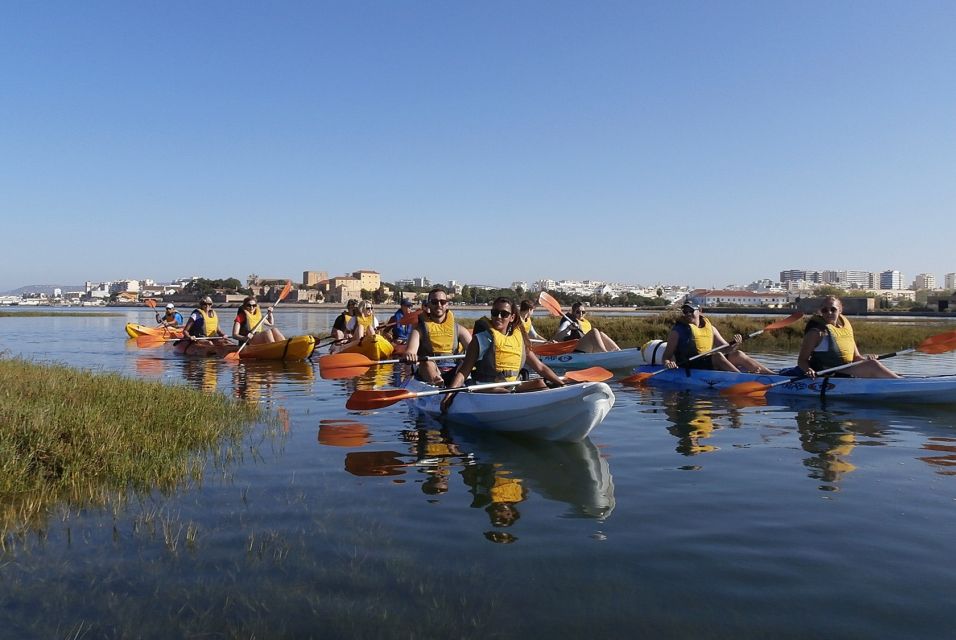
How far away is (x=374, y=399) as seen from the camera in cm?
905

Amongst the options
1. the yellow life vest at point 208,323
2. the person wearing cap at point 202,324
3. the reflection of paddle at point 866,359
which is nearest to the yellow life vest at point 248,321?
the person wearing cap at point 202,324

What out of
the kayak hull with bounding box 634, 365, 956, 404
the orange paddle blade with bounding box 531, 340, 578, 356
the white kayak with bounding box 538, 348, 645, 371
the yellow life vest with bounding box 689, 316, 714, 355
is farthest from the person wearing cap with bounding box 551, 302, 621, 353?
the kayak hull with bounding box 634, 365, 956, 404

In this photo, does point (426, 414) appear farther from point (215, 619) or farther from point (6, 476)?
point (215, 619)

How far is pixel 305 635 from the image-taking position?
3709mm

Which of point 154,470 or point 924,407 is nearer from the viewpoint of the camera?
point 154,470

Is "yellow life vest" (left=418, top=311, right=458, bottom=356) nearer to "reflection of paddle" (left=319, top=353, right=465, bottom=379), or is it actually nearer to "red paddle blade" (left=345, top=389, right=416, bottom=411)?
"reflection of paddle" (left=319, top=353, right=465, bottom=379)

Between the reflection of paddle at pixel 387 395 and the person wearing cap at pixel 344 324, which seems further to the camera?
the person wearing cap at pixel 344 324

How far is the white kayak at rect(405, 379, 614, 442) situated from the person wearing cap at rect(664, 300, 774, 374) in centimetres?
600

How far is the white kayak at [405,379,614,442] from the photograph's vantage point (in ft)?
25.1

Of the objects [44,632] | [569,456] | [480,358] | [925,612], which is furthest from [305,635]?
[480,358]

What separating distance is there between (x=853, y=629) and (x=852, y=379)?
29.3 feet

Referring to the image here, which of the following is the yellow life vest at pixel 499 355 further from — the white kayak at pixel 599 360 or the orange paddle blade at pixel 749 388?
the white kayak at pixel 599 360

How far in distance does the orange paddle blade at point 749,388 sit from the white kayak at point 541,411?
5277 mm

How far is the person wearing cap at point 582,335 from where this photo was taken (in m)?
18.4
